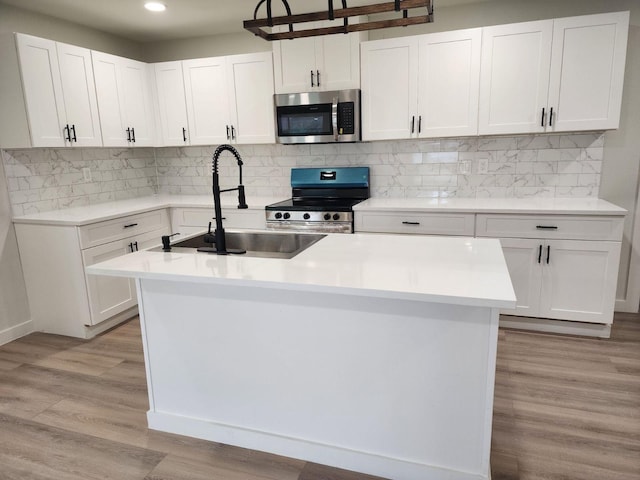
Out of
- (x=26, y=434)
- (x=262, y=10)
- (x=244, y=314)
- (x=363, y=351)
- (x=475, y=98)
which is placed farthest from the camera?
(x=262, y=10)

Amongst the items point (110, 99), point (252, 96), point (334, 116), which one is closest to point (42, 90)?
point (110, 99)

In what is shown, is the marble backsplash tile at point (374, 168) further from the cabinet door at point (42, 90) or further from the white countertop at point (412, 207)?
the cabinet door at point (42, 90)

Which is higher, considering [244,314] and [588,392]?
[244,314]

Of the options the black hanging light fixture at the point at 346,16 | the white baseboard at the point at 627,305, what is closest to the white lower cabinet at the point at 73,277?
the black hanging light fixture at the point at 346,16

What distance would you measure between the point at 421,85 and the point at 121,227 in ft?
8.48

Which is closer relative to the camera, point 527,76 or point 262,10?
point 527,76

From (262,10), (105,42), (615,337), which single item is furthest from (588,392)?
(105,42)

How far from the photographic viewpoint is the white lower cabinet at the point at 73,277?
3129 millimetres

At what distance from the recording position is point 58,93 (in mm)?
3182

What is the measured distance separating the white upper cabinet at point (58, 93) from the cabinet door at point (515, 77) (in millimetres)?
3034

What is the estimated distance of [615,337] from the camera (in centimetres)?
306

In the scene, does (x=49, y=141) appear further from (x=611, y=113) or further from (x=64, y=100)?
(x=611, y=113)

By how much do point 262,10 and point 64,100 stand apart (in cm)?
166

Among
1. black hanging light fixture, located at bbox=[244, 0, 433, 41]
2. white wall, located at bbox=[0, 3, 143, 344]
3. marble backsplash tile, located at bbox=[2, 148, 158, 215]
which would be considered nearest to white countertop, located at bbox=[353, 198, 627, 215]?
black hanging light fixture, located at bbox=[244, 0, 433, 41]
